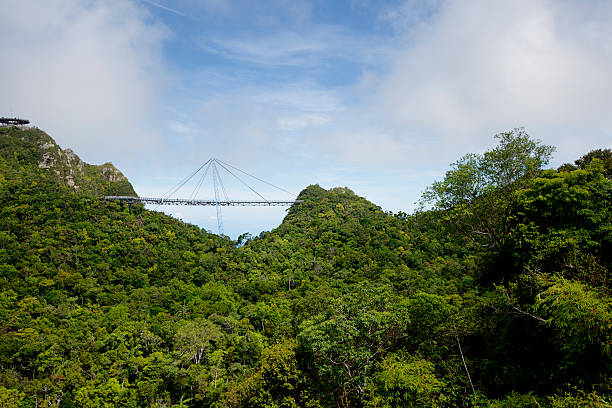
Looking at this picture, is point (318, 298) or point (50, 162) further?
point (50, 162)

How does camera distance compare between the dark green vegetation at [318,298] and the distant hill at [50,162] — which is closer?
the dark green vegetation at [318,298]

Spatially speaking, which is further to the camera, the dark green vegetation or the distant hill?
the distant hill

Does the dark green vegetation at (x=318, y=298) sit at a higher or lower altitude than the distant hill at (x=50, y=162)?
lower

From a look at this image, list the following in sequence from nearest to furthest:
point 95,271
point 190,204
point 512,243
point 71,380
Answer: point 512,243 → point 71,380 → point 95,271 → point 190,204

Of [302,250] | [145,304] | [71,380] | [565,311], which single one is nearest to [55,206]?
[145,304]

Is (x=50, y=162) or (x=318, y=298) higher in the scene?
(x=50, y=162)

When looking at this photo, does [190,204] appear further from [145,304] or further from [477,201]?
[477,201]

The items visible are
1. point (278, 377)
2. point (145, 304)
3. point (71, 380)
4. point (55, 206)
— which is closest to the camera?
point (278, 377)

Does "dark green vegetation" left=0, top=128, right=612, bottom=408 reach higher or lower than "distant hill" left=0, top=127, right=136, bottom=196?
lower
